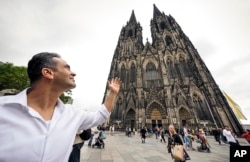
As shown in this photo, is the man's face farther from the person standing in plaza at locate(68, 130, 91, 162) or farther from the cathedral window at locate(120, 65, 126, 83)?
the cathedral window at locate(120, 65, 126, 83)

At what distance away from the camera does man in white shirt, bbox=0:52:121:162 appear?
71cm

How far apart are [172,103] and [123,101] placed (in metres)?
8.89

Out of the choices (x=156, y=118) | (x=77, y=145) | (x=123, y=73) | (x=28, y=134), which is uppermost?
(x=123, y=73)

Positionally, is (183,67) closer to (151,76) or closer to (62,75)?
(151,76)

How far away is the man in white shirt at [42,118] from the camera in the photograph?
707 millimetres

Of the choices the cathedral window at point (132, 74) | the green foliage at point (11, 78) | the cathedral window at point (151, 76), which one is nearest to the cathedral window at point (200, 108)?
the cathedral window at point (151, 76)

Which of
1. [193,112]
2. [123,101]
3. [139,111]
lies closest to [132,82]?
[123,101]

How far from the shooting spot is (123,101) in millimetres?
25891

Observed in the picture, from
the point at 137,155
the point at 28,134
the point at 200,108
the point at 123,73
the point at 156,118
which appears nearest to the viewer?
the point at 28,134

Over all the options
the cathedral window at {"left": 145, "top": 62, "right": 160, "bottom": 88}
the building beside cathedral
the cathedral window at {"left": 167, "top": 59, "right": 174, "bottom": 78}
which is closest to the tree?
the building beside cathedral

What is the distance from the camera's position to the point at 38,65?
109 centimetres

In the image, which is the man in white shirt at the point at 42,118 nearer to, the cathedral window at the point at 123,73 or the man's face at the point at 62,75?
the man's face at the point at 62,75

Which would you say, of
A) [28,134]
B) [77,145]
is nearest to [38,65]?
[28,134]

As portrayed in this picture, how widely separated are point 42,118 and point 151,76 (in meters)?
28.1
